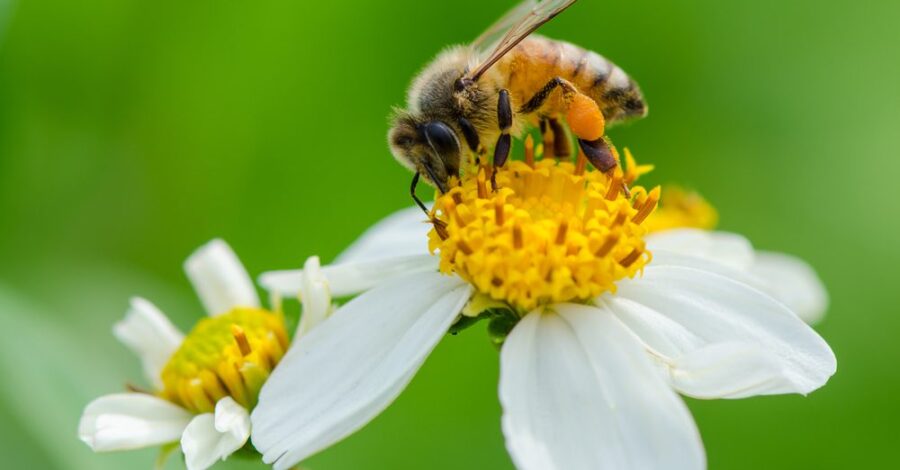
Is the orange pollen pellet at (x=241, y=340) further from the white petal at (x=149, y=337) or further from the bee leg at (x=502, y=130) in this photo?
the bee leg at (x=502, y=130)

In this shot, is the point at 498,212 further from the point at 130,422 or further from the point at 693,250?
the point at 130,422

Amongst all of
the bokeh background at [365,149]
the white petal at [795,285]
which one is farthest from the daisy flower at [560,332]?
the bokeh background at [365,149]

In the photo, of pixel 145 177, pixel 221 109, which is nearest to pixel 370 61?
pixel 221 109

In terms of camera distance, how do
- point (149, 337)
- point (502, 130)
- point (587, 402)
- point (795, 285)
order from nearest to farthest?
point (587, 402), point (502, 130), point (149, 337), point (795, 285)

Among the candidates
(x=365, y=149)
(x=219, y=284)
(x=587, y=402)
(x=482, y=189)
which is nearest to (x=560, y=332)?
(x=587, y=402)

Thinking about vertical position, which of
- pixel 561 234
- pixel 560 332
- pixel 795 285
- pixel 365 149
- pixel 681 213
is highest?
pixel 365 149
